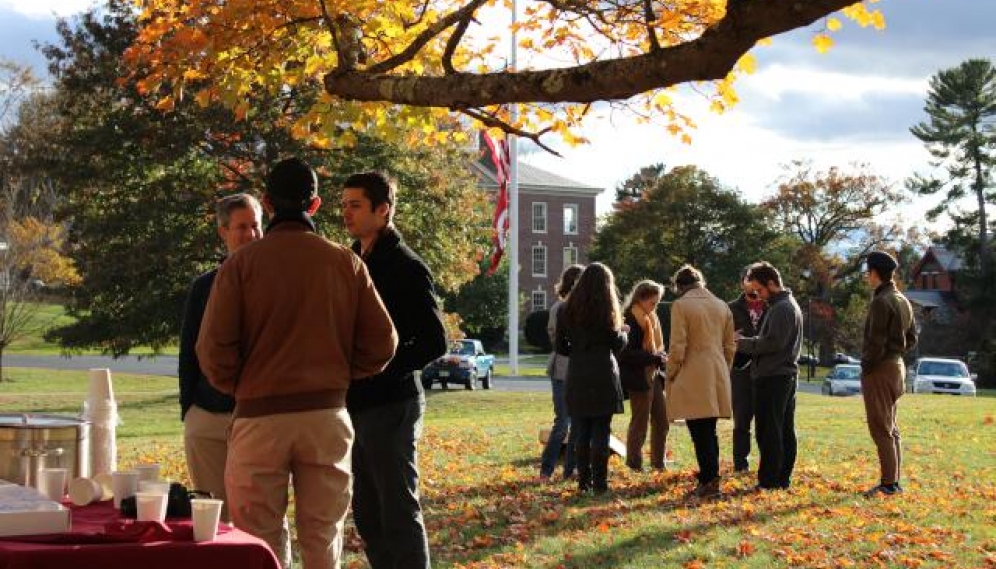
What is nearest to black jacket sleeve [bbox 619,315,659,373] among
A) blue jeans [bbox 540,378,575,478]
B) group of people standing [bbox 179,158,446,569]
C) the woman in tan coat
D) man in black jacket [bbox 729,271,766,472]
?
blue jeans [bbox 540,378,575,478]

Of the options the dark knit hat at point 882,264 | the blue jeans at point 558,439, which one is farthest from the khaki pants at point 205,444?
the dark knit hat at point 882,264

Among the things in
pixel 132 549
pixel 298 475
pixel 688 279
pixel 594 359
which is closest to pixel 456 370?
pixel 688 279

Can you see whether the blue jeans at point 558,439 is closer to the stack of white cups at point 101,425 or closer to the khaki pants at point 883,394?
the khaki pants at point 883,394

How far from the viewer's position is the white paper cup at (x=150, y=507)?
3912mm

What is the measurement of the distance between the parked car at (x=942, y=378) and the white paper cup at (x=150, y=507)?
4589 cm

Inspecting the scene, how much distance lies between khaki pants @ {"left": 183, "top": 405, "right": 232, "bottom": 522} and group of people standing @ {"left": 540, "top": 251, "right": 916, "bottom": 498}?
4.39 metres

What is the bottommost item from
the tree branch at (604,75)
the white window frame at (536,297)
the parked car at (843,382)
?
the parked car at (843,382)

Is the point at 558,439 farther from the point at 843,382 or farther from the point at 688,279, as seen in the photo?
the point at 843,382

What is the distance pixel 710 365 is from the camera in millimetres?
10875

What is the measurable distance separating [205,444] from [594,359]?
4.62m

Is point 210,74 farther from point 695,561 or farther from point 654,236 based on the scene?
point 654,236

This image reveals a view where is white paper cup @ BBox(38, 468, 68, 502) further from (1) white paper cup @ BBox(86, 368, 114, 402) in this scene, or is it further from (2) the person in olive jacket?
(2) the person in olive jacket

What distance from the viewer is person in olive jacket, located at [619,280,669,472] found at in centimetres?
1205

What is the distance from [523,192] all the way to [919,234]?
27179 mm
